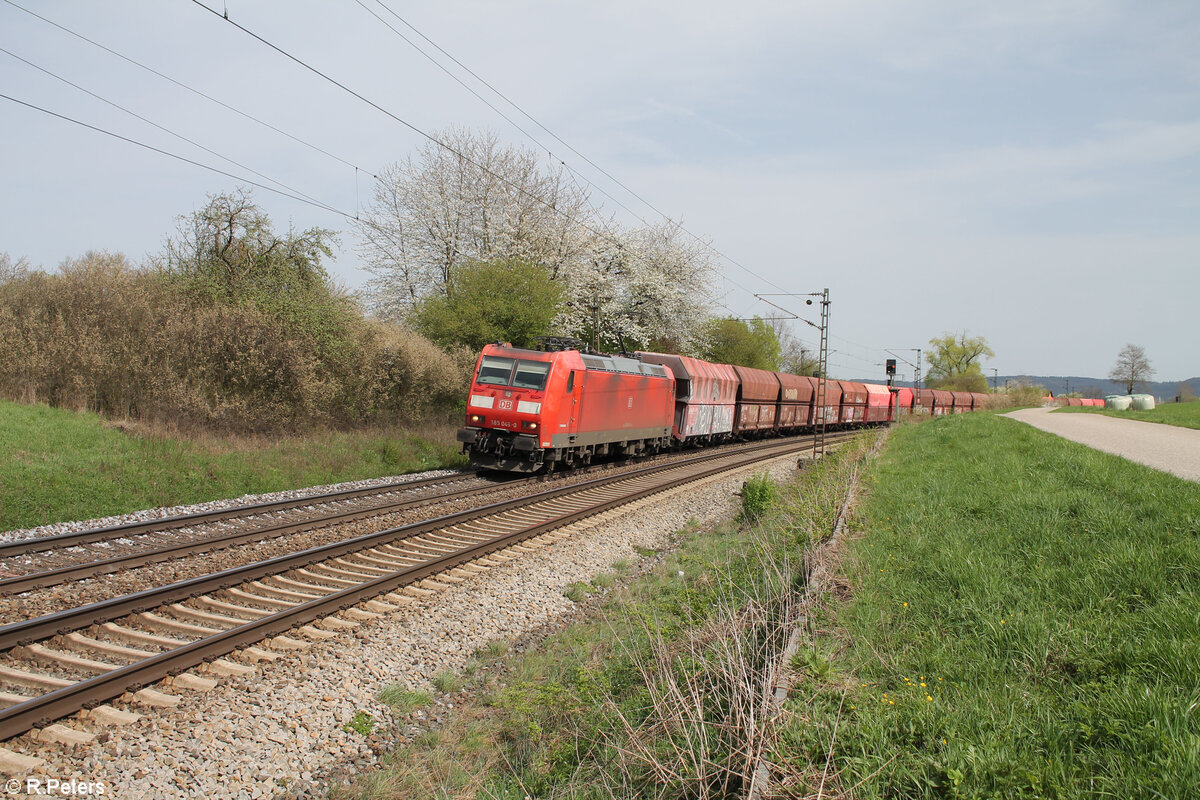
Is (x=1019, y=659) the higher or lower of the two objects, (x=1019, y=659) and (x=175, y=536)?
the higher

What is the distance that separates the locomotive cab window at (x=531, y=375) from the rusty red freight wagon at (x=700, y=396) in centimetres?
598

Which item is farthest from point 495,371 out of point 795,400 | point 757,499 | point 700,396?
point 795,400

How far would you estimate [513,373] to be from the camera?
15.3m

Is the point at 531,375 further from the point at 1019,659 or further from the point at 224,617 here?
the point at 1019,659

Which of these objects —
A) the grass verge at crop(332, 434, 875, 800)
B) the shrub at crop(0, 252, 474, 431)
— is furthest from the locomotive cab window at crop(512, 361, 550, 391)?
the grass verge at crop(332, 434, 875, 800)

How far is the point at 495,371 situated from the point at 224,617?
966cm

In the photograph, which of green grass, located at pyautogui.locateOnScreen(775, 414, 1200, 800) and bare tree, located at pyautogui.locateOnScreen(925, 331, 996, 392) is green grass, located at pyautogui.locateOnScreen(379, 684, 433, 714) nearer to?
green grass, located at pyautogui.locateOnScreen(775, 414, 1200, 800)

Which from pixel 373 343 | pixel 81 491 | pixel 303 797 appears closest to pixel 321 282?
pixel 373 343

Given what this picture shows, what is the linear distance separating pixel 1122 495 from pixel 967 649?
4.45 m

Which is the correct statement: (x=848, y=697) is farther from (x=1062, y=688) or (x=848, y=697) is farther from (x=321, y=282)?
(x=321, y=282)

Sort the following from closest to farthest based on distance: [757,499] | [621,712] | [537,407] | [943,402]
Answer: [621,712] < [757,499] < [537,407] < [943,402]

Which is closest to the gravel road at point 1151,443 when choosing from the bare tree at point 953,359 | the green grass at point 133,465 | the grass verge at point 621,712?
the grass verge at point 621,712

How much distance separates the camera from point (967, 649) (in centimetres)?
436

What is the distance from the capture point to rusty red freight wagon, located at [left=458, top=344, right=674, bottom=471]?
14.8 meters
